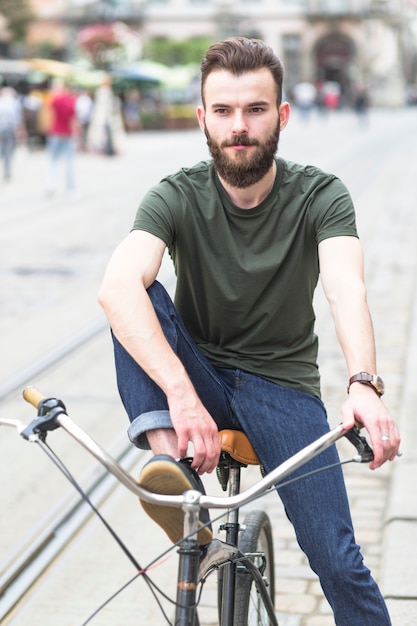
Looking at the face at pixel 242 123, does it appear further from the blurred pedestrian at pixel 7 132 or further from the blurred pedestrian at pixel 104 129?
the blurred pedestrian at pixel 104 129

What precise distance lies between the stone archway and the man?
75081 mm

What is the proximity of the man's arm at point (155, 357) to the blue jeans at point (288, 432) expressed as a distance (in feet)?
0.16

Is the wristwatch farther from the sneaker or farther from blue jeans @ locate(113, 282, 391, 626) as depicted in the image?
the sneaker

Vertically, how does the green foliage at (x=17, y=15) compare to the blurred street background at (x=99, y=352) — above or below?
above

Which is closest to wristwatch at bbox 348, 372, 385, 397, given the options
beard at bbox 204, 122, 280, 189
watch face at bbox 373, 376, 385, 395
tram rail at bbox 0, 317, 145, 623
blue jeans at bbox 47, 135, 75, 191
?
watch face at bbox 373, 376, 385, 395

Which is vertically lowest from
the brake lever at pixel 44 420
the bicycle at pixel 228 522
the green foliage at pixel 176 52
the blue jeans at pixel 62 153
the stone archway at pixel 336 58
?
the stone archway at pixel 336 58

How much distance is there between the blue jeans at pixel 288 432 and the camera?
8.13 feet

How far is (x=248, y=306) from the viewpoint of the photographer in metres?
2.75

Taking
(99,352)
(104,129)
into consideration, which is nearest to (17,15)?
(104,129)

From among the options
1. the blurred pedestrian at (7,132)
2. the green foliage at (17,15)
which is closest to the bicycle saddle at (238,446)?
the blurred pedestrian at (7,132)

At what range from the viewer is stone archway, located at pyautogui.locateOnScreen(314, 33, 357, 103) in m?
76.2

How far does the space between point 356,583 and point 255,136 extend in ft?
3.58

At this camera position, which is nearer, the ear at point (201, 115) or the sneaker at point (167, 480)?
the sneaker at point (167, 480)

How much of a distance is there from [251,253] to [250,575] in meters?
0.82
